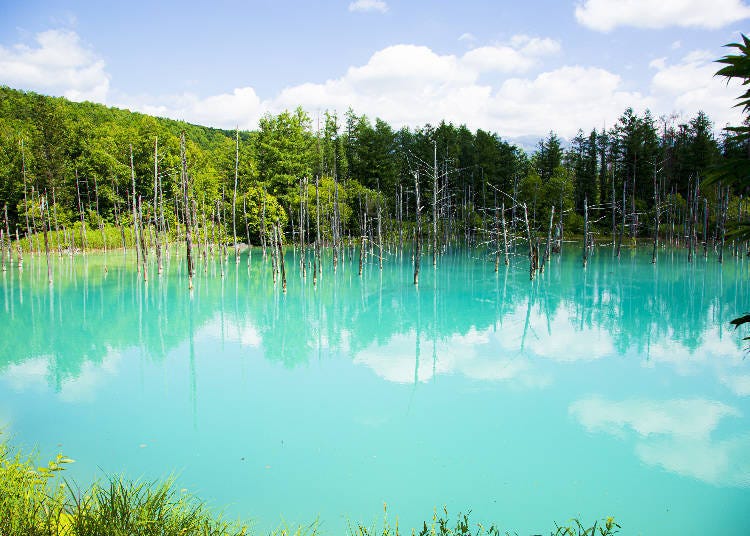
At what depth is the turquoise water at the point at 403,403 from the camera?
23.8 ft

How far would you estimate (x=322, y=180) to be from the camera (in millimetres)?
50062

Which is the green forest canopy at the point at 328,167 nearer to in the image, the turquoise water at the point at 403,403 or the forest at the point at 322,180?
the forest at the point at 322,180

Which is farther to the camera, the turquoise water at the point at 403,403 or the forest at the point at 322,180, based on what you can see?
the forest at the point at 322,180

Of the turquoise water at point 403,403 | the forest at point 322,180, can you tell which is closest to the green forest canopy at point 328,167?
the forest at point 322,180

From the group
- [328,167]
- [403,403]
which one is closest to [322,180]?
[328,167]

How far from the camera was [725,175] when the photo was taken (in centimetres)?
409

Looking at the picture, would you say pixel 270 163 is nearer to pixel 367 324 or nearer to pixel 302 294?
pixel 302 294

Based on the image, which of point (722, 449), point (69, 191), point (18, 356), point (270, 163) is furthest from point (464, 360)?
point (69, 191)

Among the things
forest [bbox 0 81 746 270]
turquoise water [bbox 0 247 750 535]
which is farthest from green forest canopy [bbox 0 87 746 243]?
turquoise water [bbox 0 247 750 535]

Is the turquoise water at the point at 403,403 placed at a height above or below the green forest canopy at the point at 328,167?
below

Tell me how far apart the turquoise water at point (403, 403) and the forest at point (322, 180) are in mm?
21305

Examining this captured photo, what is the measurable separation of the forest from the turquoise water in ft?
69.9

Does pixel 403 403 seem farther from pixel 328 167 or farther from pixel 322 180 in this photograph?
pixel 328 167

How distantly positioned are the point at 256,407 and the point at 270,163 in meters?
40.0
